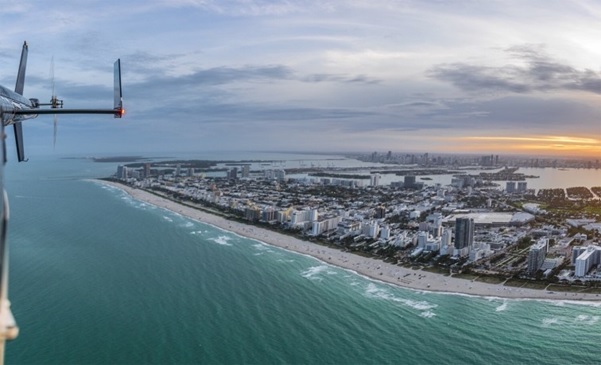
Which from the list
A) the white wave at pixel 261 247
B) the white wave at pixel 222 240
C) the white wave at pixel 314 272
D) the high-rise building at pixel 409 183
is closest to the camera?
the white wave at pixel 314 272

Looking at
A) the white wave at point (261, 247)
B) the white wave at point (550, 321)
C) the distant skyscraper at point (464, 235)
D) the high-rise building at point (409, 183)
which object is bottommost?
the white wave at point (550, 321)

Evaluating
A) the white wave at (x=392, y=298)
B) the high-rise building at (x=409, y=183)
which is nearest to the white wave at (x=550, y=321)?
the white wave at (x=392, y=298)

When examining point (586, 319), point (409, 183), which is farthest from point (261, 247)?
point (409, 183)

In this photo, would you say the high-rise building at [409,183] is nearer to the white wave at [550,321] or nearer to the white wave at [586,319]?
the white wave at [586,319]

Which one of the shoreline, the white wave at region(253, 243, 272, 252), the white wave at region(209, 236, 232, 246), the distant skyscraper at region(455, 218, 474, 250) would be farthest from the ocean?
the distant skyscraper at region(455, 218, 474, 250)

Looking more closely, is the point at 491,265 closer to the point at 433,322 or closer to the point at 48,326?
the point at 433,322

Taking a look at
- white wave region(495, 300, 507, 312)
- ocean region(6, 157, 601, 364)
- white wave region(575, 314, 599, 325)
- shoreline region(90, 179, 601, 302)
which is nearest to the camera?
ocean region(6, 157, 601, 364)

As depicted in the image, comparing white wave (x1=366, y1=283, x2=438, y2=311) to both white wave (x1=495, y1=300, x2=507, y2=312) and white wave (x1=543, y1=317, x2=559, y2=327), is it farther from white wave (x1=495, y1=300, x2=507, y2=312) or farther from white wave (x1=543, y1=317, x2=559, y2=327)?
white wave (x1=543, y1=317, x2=559, y2=327)

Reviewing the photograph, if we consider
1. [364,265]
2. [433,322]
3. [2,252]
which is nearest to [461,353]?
[433,322]
